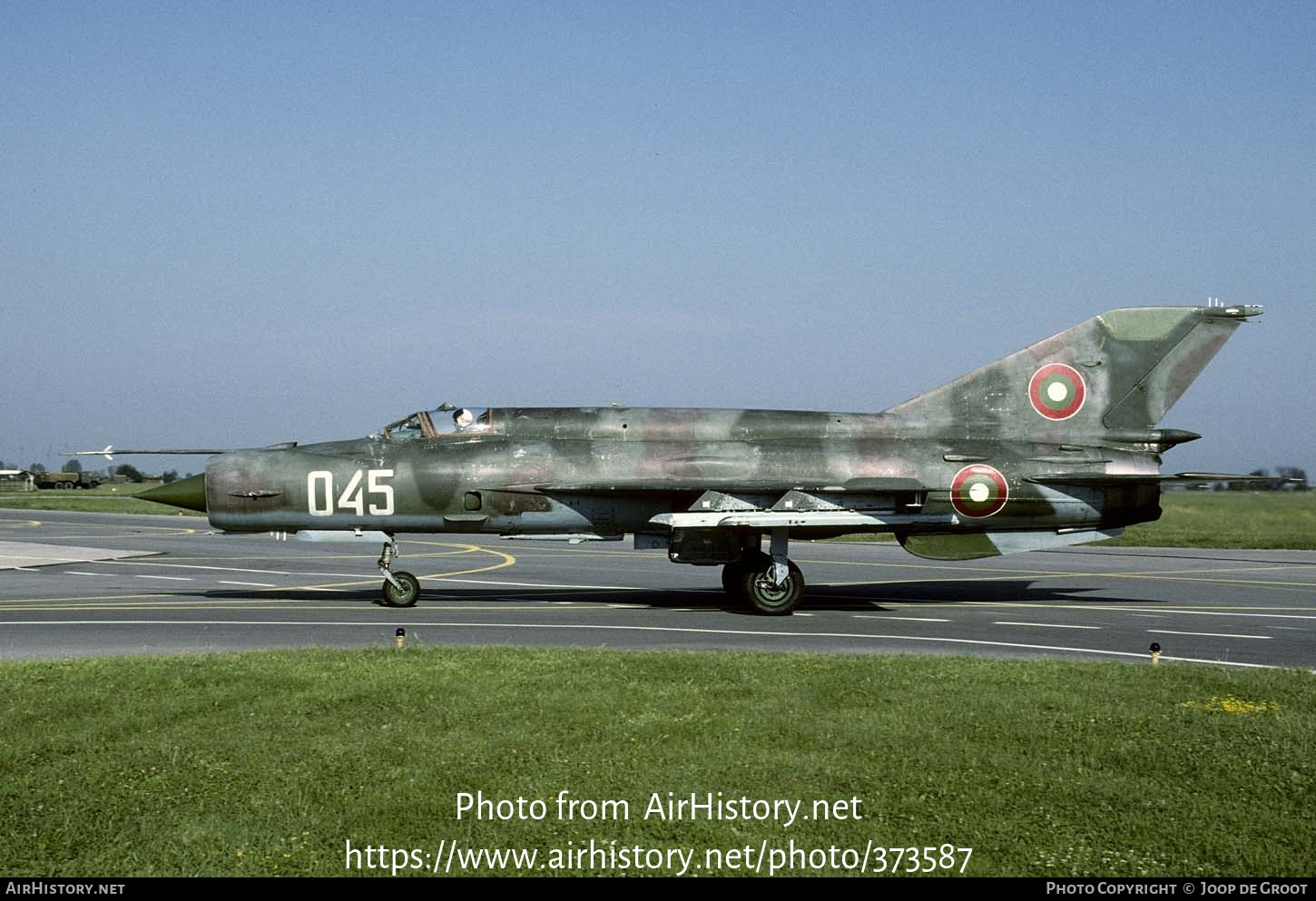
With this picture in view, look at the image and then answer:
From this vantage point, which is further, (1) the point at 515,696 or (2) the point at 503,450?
(2) the point at 503,450

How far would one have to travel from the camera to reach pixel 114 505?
2692 inches

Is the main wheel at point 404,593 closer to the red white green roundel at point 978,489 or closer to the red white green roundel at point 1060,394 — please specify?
the red white green roundel at point 978,489

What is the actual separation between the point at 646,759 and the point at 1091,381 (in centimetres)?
1417

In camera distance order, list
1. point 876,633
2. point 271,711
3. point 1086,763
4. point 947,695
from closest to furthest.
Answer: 1. point 1086,763
2. point 271,711
3. point 947,695
4. point 876,633

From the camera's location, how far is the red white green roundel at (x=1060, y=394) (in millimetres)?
19359

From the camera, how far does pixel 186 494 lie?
1831 cm

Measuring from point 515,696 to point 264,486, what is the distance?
996 centimetres

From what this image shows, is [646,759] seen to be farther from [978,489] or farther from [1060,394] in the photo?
[1060,394]

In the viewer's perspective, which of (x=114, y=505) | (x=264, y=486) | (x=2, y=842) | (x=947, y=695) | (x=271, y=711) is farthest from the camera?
(x=114, y=505)

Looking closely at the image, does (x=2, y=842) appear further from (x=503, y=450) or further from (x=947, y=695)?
(x=503, y=450)

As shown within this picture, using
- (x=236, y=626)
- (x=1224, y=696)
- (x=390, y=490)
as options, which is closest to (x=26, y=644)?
(x=236, y=626)

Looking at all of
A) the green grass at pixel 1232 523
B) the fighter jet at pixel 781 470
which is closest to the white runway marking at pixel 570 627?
the fighter jet at pixel 781 470

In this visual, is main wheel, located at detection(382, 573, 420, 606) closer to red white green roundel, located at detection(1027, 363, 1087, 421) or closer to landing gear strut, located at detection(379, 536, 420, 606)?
landing gear strut, located at detection(379, 536, 420, 606)

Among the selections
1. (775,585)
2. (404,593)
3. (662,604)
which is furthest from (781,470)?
(404,593)
